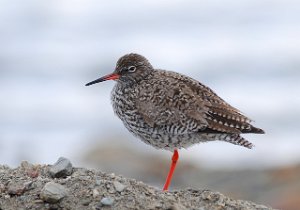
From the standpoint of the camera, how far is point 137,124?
868cm

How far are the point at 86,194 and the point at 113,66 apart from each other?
50.8ft

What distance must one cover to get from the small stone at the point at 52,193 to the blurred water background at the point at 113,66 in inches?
303

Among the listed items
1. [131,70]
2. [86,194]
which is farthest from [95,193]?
[131,70]

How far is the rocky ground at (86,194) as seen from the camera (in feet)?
21.6

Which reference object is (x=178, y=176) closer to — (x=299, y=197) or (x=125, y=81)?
(x=299, y=197)

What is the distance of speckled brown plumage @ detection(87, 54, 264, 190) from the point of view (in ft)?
28.0

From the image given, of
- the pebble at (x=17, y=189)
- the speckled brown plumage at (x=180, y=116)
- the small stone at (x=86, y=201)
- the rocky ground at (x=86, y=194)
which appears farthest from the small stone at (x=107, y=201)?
the speckled brown plumage at (x=180, y=116)

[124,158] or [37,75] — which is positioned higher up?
[37,75]

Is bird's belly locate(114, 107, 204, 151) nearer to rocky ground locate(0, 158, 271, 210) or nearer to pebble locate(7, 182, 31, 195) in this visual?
rocky ground locate(0, 158, 271, 210)

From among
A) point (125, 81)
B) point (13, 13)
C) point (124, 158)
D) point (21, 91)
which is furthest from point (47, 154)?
point (13, 13)

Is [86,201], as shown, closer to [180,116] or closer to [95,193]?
[95,193]

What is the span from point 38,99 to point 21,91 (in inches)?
26.6

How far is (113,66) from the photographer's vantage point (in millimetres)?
22047

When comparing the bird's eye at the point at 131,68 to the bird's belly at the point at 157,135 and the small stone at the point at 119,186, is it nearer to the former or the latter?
the bird's belly at the point at 157,135
